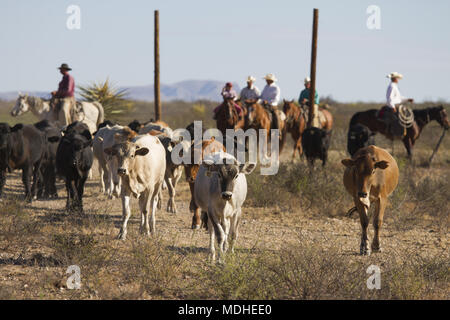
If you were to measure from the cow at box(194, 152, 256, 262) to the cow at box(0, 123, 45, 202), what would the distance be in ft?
18.5

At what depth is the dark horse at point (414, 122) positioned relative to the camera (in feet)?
71.2

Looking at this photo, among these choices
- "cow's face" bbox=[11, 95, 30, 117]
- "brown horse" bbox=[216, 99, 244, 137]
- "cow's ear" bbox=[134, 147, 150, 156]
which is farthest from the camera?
"cow's face" bbox=[11, 95, 30, 117]

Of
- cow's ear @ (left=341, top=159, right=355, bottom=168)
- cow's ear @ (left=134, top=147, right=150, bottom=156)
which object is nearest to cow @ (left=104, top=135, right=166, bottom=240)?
cow's ear @ (left=134, top=147, right=150, bottom=156)

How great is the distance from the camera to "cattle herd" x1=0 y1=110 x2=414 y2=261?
859cm

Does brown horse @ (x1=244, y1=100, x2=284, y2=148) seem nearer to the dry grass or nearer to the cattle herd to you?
the cattle herd

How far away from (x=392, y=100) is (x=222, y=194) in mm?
14097

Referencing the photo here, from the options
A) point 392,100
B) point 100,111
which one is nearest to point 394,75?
point 392,100

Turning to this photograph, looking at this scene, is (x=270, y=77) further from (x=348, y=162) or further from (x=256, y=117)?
(x=348, y=162)

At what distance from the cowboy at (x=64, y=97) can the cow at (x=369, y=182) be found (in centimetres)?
1224

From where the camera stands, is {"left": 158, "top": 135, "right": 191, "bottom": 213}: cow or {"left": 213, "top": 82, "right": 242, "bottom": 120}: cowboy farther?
{"left": 213, "top": 82, "right": 242, "bottom": 120}: cowboy

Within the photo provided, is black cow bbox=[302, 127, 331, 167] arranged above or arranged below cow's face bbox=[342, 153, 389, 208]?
below

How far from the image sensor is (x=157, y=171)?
1070cm
